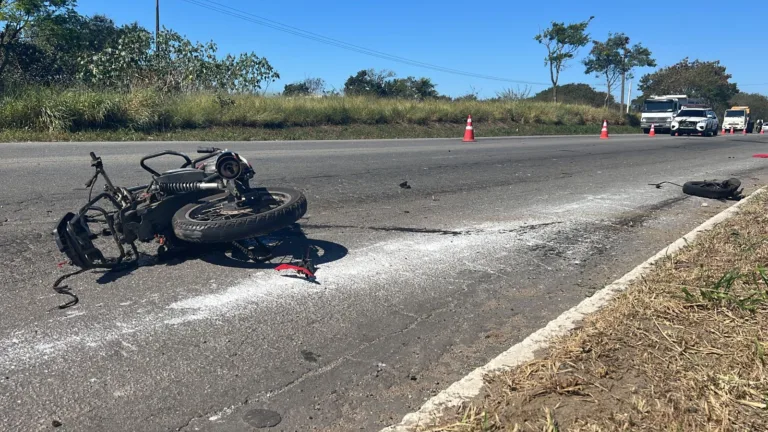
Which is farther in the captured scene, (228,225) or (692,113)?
(692,113)

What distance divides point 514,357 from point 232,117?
1959 centimetres

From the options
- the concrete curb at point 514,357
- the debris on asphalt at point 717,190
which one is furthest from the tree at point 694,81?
the concrete curb at point 514,357

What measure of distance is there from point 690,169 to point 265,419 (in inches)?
528

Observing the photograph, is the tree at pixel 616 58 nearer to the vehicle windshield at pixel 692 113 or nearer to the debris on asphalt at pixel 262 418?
the vehicle windshield at pixel 692 113

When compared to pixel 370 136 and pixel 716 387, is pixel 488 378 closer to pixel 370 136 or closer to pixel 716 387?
pixel 716 387

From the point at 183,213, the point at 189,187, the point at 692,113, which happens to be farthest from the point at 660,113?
the point at 183,213

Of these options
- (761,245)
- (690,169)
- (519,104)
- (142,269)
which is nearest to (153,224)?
(142,269)

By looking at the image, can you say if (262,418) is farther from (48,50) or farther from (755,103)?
(755,103)

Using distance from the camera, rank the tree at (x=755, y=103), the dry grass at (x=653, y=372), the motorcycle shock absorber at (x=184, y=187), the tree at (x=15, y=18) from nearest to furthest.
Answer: the dry grass at (x=653, y=372)
the motorcycle shock absorber at (x=184, y=187)
the tree at (x=15, y=18)
the tree at (x=755, y=103)

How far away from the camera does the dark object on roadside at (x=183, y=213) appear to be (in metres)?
4.37

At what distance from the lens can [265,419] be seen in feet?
8.88

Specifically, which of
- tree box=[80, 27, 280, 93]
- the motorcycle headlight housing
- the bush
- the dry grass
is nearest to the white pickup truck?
the bush

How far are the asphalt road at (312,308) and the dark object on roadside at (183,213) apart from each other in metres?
0.25

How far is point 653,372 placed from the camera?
2.87 metres
